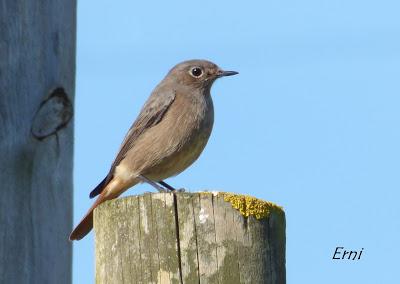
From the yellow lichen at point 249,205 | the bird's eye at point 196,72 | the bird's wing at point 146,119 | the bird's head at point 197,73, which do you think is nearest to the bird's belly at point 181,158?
the bird's wing at point 146,119

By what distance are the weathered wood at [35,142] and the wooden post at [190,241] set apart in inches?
23.9

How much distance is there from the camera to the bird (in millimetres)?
6773

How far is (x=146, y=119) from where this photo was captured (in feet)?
23.8

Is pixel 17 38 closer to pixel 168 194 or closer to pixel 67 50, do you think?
pixel 67 50

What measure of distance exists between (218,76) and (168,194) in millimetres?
5055

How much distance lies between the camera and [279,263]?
279cm

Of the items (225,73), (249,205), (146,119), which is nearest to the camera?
(249,205)

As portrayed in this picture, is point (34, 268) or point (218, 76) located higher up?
point (218, 76)

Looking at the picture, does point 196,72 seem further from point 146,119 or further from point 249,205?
point 249,205

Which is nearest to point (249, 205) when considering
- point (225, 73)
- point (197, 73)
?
point (225, 73)

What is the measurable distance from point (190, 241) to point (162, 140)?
4.18 metres

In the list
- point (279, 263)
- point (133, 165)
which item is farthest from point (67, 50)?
point (133, 165)

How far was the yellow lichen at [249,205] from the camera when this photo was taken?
2.82 metres

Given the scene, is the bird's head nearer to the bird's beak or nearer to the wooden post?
the bird's beak
